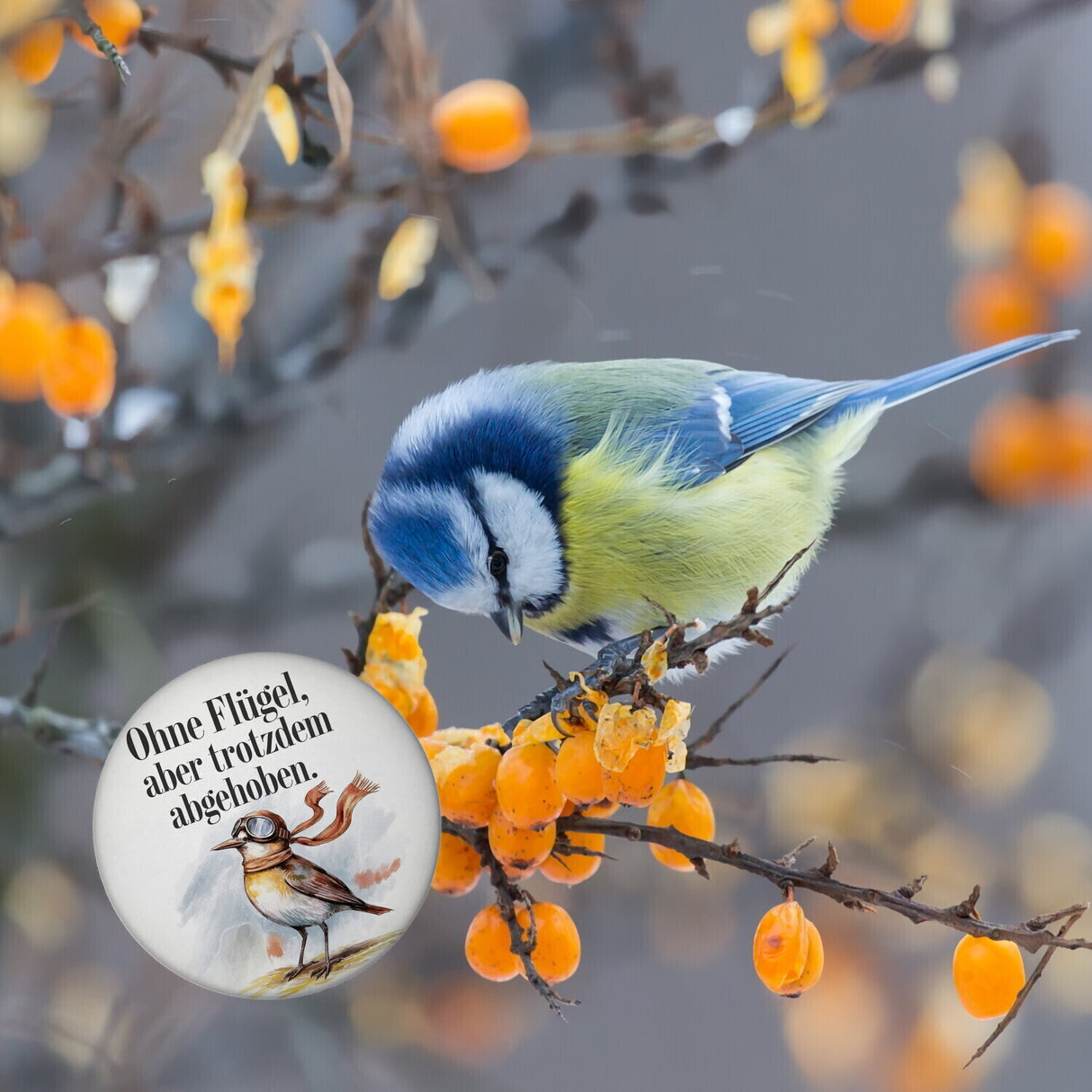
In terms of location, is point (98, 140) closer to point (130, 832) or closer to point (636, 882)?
point (130, 832)

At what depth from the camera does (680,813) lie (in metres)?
0.49

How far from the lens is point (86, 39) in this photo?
502 millimetres

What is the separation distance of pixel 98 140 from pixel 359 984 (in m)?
0.47

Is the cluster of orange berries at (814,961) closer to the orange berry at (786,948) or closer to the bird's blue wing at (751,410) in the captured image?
the orange berry at (786,948)

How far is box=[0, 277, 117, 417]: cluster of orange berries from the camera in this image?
51 cm

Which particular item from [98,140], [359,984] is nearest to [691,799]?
[359,984]

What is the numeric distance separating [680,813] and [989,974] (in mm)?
158

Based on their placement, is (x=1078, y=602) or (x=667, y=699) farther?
(x=1078, y=602)

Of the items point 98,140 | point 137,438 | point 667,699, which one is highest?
point 98,140

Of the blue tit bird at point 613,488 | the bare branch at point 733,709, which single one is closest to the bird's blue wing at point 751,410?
the blue tit bird at point 613,488

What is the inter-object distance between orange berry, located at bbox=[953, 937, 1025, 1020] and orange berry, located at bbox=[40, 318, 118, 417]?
1.68ft

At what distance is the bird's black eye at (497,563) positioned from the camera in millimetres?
503

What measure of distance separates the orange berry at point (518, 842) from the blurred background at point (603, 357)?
8 centimetres

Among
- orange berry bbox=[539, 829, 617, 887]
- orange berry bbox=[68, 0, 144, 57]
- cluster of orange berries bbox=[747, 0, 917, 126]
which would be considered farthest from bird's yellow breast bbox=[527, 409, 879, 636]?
orange berry bbox=[68, 0, 144, 57]
